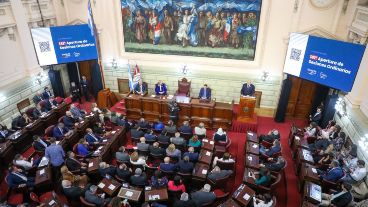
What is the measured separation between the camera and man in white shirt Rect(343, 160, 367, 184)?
7.98 m

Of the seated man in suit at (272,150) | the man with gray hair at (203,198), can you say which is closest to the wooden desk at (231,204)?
the man with gray hair at (203,198)

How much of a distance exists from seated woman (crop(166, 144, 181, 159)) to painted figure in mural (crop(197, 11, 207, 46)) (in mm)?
6034

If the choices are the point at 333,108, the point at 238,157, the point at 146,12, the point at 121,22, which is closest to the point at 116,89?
the point at 121,22

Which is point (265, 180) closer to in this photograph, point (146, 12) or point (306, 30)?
point (306, 30)

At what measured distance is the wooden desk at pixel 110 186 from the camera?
24.5 feet

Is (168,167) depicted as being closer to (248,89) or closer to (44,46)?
(248,89)

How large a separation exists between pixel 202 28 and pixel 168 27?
5.45 feet

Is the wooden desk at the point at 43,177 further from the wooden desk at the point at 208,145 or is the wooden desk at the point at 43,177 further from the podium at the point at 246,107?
the podium at the point at 246,107

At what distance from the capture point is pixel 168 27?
12.9m

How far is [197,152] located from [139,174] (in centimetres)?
268

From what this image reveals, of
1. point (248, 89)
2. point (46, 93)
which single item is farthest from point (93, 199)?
point (248, 89)

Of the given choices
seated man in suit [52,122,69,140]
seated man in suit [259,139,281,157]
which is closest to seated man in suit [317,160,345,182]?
seated man in suit [259,139,281,157]

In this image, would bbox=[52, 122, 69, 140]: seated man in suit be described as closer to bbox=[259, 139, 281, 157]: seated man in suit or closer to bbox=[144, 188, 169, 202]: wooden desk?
bbox=[144, 188, 169, 202]: wooden desk

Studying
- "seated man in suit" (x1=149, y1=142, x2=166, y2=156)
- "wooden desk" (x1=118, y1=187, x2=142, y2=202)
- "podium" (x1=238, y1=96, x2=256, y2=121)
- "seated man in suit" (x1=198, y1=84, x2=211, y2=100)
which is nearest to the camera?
"wooden desk" (x1=118, y1=187, x2=142, y2=202)
